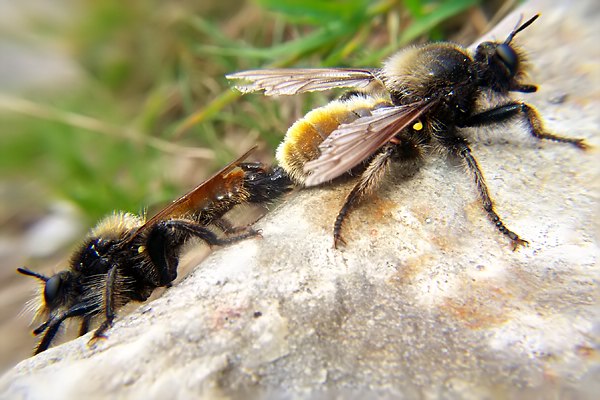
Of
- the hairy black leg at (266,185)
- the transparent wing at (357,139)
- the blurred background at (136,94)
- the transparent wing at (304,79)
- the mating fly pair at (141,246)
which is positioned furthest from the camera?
the blurred background at (136,94)

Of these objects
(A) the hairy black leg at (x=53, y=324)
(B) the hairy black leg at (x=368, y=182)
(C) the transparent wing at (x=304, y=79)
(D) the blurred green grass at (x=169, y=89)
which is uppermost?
(D) the blurred green grass at (x=169, y=89)

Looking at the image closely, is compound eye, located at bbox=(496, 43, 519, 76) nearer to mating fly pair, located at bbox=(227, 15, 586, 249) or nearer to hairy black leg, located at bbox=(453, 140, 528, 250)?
mating fly pair, located at bbox=(227, 15, 586, 249)

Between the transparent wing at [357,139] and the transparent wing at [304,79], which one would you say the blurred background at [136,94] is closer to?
the transparent wing at [304,79]

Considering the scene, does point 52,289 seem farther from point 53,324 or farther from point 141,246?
point 141,246

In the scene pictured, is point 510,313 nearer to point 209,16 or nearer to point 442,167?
point 442,167

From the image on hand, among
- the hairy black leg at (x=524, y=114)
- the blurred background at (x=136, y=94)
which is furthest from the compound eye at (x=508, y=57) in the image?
the blurred background at (x=136, y=94)

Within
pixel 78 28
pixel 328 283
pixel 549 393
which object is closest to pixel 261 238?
pixel 328 283

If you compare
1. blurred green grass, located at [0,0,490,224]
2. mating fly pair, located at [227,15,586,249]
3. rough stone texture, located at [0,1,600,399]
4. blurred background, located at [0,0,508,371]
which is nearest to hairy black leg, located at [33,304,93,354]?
rough stone texture, located at [0,1,600,399]
